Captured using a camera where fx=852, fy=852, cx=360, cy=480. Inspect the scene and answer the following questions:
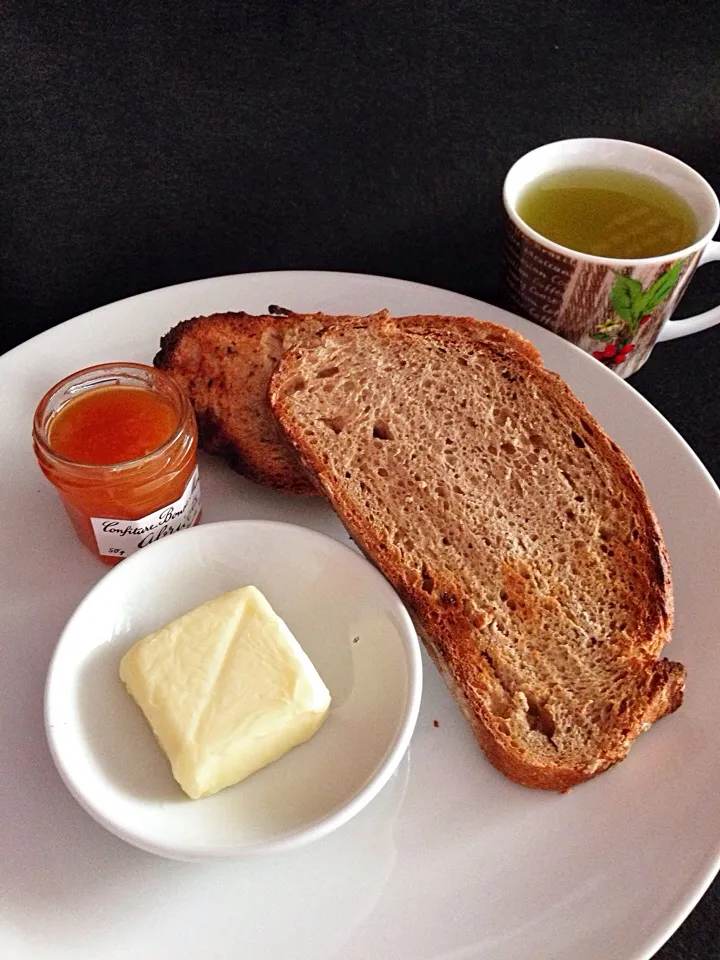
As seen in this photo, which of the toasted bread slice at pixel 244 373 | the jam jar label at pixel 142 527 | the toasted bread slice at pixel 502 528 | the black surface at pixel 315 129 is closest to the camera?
the toasted bread slice at pixel 502 528

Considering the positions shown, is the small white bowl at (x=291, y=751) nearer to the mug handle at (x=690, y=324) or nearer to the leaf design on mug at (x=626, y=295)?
the leaf design on mug at (x=626, y=295)

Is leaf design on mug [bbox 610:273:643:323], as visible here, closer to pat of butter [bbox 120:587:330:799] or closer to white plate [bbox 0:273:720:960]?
white plate [bbox 0:273:720:960]

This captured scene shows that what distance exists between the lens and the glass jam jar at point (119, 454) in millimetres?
1073

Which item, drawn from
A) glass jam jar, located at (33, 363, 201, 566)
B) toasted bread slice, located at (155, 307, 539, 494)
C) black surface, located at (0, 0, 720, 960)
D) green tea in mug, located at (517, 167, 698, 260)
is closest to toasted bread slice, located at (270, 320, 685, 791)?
toasted bread slice, located at (155, 307, 539, 494)

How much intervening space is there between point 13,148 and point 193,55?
34cm

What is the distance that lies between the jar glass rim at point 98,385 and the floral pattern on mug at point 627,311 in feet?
2.23

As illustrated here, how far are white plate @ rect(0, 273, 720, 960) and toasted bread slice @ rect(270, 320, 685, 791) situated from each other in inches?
1.9

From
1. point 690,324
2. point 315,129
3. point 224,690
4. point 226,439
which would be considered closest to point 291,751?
point 224,690

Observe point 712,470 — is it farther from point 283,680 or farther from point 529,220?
point 283,680

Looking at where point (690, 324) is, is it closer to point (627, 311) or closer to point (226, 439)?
point (627, 311)

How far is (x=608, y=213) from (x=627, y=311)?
0.60 feet

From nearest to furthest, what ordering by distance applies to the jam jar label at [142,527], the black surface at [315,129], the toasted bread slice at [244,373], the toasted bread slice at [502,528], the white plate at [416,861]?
the white plate at [416,861]
the toasted bread slice at [502,528]
the jam jar label at [142,527]
the toasted bread slice at [244,373]
the black surface at [315,129]

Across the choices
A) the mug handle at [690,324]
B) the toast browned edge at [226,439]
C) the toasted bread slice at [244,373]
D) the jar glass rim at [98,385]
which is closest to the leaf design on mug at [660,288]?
the mug handle at [690,324]

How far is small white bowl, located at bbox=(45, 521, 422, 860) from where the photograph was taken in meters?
0.90
